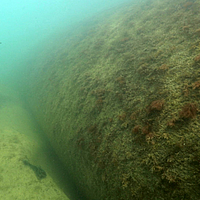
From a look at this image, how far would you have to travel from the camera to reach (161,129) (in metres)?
6.11

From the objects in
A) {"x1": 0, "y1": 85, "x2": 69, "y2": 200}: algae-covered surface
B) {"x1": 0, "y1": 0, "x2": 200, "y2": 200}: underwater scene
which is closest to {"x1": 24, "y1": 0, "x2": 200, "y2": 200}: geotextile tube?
{"x1": 0, "y1": 0, "x2": 200, "y2": 200}: underwater scene

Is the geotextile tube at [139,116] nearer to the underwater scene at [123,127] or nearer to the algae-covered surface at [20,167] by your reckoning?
the underwater scene at [123,127]

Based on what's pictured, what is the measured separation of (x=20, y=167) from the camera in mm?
10969

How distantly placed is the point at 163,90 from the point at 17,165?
42.4 ft

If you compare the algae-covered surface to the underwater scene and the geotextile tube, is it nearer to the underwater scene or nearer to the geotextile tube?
the underwater scene

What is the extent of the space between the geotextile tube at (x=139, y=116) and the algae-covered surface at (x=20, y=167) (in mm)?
1983

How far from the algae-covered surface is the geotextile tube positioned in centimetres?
198

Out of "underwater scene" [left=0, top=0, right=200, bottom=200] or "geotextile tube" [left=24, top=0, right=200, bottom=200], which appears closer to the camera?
"geotextile tube" [left=24, top=0, right=200, bottom=200]

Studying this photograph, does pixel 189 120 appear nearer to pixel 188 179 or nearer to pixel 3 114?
pixel 188 179

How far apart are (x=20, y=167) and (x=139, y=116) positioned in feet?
35.5

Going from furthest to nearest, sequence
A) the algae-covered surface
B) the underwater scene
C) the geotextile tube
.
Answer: the algae-covered surface → the underwater scene → the geotextile tube

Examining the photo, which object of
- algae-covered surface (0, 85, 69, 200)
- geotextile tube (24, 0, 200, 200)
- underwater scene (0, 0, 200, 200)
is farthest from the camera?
algae-covered surface (0, 85, 69, 200)

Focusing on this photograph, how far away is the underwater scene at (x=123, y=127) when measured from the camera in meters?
5.52

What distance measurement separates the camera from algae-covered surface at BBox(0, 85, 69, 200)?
9.35 m
